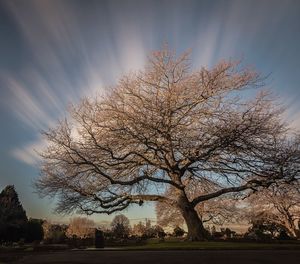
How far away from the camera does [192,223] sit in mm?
21203

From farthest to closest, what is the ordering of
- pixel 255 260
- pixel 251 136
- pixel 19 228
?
pixel 19 228, pixel 251 136, pixel 255 260

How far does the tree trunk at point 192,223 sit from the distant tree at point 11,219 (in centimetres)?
2508

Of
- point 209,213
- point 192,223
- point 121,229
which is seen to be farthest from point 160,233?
point 192,223

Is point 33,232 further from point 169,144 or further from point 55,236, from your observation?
point 169,144

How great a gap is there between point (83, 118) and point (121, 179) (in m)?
5.25

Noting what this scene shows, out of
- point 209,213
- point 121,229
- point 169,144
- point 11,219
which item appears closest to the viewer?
point 169,144

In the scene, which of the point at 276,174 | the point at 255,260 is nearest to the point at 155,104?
the point at 276,174

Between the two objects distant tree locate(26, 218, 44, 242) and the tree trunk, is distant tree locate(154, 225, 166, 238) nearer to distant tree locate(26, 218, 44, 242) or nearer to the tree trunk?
distant tree locate(26, 218, 44, 242)

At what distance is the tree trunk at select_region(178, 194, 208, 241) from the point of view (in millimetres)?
20719

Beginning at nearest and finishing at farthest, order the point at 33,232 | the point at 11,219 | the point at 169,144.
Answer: the point at 169,144, the point at 11,219, the point at 33,232

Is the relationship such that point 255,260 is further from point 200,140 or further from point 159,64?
point 159,64

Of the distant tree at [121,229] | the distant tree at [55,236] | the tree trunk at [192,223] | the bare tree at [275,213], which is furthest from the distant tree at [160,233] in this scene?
the tree trunk at [192,223]

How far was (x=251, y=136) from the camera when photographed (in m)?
19.8

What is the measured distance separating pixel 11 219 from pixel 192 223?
28.3 metres
